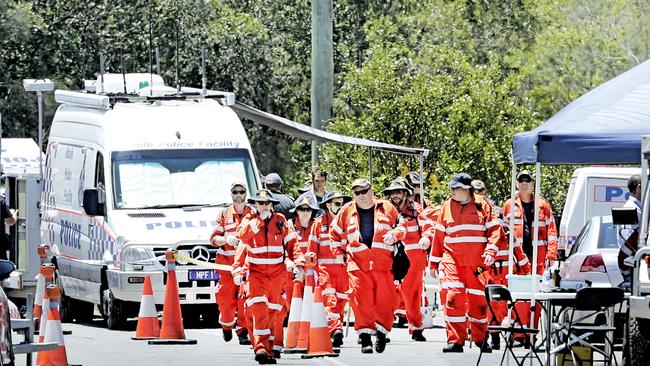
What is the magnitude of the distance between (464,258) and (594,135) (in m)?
2.78

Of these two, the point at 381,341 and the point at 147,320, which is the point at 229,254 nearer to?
the point at 147,320

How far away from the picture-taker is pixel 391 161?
28188mm

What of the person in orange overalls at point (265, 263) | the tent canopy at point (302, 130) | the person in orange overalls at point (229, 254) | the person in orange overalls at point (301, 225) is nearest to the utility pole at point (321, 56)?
the tent canopy at point (302, 130)

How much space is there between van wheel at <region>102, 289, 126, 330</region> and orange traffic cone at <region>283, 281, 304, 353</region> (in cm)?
388

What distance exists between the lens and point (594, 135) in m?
15.6

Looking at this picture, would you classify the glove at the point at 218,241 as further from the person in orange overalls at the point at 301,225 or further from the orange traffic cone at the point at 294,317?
the orange traffic cone at the point at 294,317

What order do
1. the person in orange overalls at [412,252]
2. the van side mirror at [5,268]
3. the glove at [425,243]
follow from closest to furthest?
the van side mirror at [5,268], the glove at [425,243], the person in orange overalls at [412,252]

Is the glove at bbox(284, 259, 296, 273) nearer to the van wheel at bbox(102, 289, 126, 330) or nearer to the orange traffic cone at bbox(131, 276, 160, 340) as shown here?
the orange traffic cone at bbox(131, 276, 160, 340)

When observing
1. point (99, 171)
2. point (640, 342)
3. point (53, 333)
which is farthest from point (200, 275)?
point (640, 342)

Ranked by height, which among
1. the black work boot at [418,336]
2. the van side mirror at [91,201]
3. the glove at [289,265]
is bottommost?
the black work boot at [418,336]

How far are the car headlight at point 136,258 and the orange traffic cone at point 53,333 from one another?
558cm

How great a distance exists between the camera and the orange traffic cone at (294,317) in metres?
17.8

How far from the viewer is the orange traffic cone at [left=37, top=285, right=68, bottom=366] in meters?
14.6

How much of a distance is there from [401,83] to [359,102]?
731mm
